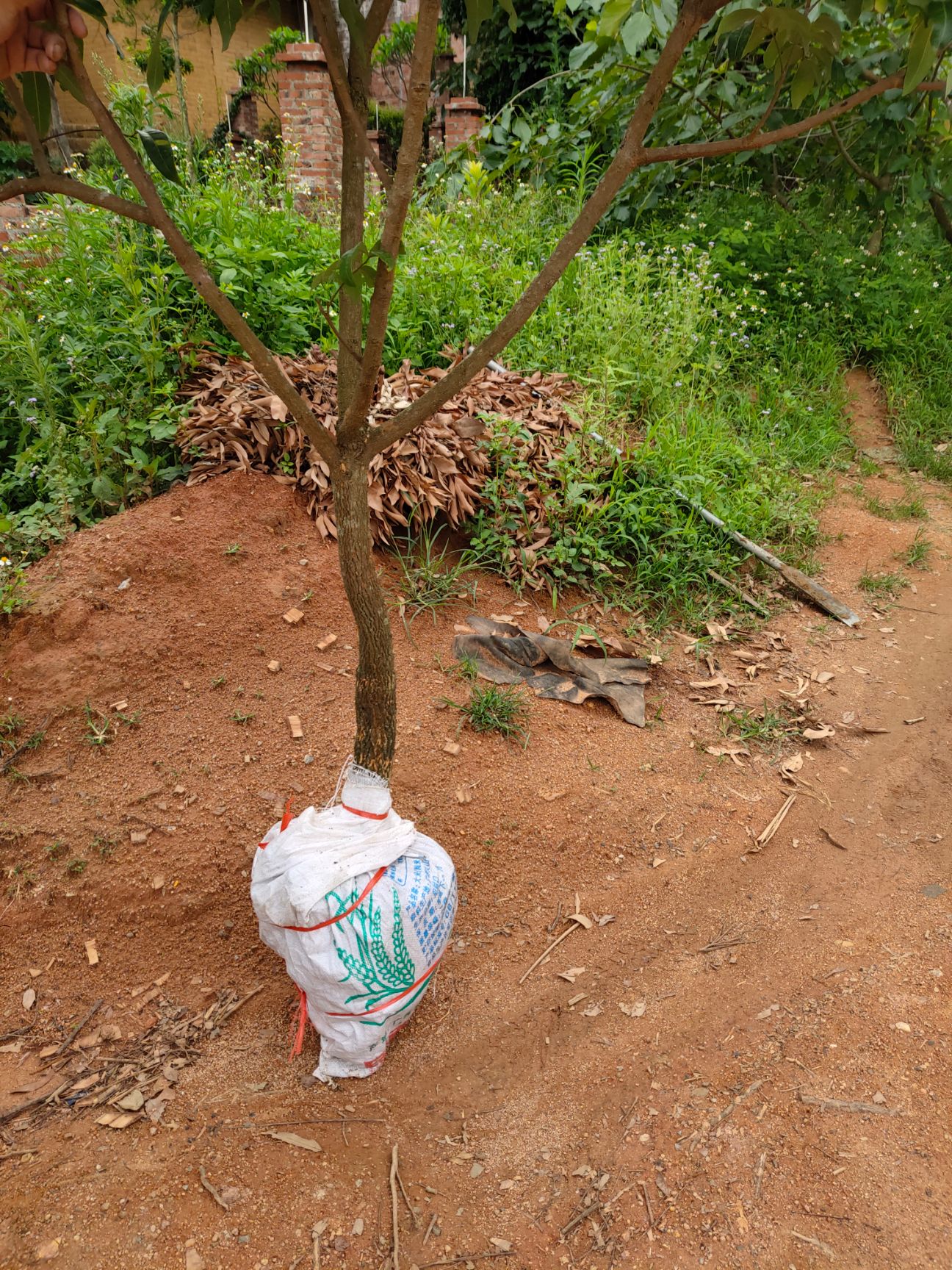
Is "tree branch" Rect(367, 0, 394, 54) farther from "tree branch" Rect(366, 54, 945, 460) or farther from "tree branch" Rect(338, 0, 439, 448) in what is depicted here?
"tree branch" Rect(366, 54, 945, 460)

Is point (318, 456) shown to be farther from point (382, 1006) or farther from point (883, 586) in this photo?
point (883, 586)

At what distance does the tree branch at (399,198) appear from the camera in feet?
4.47

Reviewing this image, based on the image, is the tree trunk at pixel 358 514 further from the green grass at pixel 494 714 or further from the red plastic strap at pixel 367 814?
the green grass at pixel 494 714

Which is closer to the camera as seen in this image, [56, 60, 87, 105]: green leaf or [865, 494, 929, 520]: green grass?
[56, 60, 87, 105]: green leaf

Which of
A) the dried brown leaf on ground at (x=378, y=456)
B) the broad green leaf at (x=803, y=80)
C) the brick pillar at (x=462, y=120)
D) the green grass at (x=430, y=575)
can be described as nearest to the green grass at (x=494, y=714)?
the green grass at (x=430, y=575)

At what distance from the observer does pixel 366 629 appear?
189cm

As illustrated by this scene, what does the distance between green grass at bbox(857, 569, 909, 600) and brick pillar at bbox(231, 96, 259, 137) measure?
10955 millimetres

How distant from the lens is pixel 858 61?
14.2 feet

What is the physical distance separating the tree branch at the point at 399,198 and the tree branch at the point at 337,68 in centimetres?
7

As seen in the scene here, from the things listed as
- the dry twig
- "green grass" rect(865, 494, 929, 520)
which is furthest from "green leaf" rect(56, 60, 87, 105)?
"green grass" rect(865, 494, 929, 520)

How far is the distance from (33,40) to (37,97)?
4.9 inches

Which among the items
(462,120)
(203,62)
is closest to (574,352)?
(462,120)

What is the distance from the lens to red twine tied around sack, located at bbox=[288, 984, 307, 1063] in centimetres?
179

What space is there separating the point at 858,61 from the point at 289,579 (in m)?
4.21
